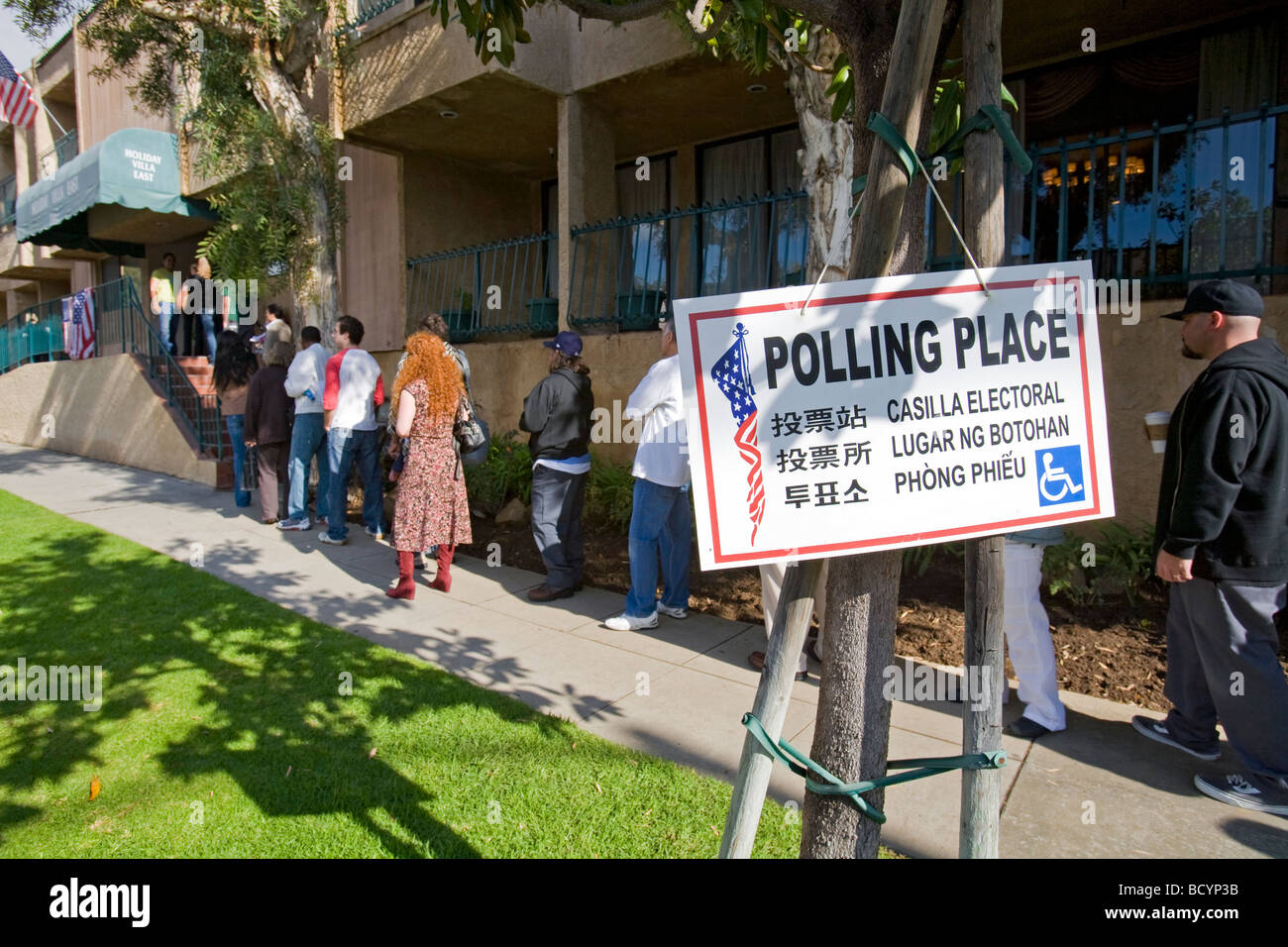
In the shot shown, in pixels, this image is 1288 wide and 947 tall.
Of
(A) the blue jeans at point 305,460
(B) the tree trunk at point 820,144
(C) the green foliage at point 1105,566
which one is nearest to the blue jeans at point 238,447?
(A) the blue jeans at point 305,460

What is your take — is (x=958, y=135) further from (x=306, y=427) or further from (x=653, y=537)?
(x=306, y=427)

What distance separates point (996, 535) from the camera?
6.04ft

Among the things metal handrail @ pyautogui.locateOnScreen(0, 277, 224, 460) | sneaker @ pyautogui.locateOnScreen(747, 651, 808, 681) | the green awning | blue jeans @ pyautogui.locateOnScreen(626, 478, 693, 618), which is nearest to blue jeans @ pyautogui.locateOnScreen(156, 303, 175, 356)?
metal handrail @ pyautogui.locateOnScreen(0, 277, 224, 460)

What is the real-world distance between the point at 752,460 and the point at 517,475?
675 centimetres

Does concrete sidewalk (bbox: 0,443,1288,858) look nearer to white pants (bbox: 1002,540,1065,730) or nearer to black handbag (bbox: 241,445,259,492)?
white pants (bbox: 1002,540,1065,730)

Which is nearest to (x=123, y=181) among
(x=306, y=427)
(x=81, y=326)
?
(x=81, y=326)

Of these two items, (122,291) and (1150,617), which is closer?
(1150,617)

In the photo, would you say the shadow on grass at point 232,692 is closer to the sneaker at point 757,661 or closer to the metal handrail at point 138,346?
the sneaker at point 757,661

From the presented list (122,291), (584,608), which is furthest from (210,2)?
(584,608)

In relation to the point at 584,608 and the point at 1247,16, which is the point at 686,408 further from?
the point at 1247,16

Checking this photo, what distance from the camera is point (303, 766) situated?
3404 mm

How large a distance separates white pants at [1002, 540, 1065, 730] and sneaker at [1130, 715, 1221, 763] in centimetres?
35

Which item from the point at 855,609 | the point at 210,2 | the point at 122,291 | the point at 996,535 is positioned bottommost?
the point at 855,609

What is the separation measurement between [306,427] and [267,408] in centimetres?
55
